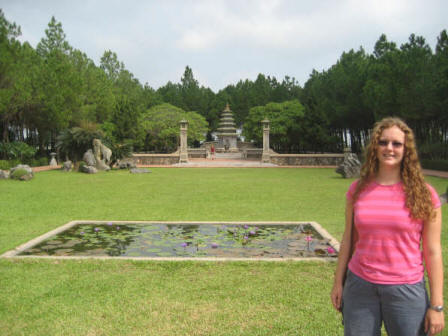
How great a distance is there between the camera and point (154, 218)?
9.35 metres

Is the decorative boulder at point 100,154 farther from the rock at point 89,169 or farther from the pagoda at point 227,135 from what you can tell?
the pagoda at point 227,135

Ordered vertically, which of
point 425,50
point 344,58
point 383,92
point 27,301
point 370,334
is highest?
point 344,58

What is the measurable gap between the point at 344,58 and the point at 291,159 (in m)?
17.2

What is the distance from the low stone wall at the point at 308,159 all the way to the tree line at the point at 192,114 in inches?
201

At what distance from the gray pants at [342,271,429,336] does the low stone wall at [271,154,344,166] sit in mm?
33347

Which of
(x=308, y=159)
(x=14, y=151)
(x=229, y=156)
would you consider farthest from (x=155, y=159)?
(x=229, y=156)

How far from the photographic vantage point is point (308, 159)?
35.8m

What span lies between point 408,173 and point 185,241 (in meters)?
5.22

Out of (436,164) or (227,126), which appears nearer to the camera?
(436,164)

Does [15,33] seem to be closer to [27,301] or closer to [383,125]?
[27,301]

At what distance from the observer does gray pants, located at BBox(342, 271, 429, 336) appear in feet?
7.50

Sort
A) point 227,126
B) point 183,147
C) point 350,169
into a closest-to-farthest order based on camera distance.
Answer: point 350,169, point 183,147, point 227,126

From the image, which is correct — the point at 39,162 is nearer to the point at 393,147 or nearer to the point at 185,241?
the point at 185,241

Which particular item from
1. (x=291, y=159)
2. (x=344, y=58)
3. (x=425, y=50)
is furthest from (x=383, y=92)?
(x=344, y=58)
